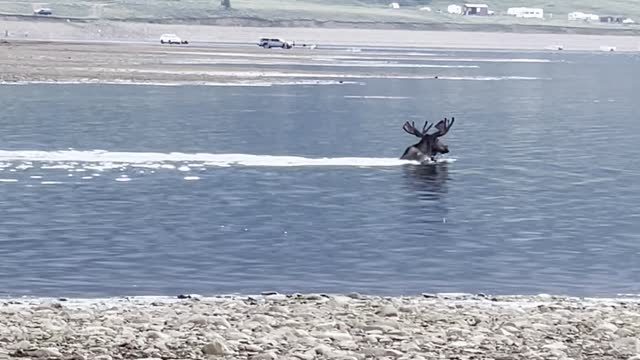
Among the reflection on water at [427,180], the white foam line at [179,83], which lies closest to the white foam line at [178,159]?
the reflection on water at [427,180]

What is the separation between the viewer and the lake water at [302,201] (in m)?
20.6

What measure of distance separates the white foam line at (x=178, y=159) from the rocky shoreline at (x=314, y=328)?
59.4ft

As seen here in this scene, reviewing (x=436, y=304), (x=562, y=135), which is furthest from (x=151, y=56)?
(x=436, y=304)

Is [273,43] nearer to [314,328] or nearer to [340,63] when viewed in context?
[340,63]

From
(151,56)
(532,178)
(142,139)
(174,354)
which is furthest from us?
(151,56)

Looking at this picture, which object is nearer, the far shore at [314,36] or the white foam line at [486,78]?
the white foam line at [486,78]

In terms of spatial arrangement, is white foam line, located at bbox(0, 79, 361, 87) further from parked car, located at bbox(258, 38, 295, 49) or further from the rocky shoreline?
parked car, located at bbox(258, 38, 295, 49)

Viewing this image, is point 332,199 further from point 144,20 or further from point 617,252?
point 144,20

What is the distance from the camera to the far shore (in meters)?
151

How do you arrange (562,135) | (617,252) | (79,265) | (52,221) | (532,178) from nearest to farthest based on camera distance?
(79,265) → (617,252) → (52,221) → (532,178) → (562,135)

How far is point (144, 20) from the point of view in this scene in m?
176

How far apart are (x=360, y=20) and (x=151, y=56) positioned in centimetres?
9330

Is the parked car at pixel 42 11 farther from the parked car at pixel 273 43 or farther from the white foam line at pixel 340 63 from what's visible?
the white foam line at pixel 340 63

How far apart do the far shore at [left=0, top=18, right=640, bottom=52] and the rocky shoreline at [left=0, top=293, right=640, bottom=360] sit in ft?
410
